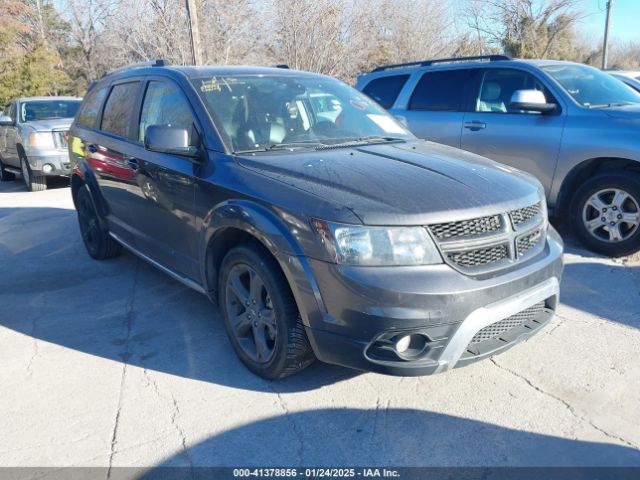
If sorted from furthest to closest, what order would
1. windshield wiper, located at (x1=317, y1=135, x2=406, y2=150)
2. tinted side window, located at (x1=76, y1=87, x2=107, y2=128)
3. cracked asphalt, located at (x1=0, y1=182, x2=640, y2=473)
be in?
1. tinted side window, located at (x1=76, y1=87, x2=107, y2=128)
2. windshield wiper, located at (x1=317, y1=135, x2=406, y2=150)
3. cracked asphalt, located at (x1=0, y1=182, x2=640, y2=473)

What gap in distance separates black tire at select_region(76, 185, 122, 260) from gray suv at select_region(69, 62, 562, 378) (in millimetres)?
1218

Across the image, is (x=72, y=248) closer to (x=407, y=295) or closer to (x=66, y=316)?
(x=66, y=316)

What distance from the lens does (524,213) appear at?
3.03m

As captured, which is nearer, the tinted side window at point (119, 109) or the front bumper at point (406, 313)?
the front bumper at point (406, 313)

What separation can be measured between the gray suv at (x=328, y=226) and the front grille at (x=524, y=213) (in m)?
0.01

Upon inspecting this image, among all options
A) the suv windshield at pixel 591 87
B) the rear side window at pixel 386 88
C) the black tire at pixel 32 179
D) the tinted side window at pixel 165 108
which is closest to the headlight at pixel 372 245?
the tinted side window at pixel 165 108

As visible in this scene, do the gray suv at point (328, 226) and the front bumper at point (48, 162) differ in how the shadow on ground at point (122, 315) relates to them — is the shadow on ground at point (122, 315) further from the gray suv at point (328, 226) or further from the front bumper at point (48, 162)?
the front bumper at point (48, 162)

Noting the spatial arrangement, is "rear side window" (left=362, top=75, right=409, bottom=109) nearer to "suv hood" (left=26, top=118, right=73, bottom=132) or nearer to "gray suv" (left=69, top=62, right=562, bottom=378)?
"gray suv" (left=69, top=62, right=562, bottom=378)

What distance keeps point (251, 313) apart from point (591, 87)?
179 inches

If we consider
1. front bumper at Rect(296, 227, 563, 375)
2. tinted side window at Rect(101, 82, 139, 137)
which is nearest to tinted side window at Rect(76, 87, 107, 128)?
tinted side window at Rect(101, 82, 139, 137)

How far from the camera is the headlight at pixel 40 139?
395 inches

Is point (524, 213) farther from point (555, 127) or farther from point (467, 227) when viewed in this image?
point (555, 127)

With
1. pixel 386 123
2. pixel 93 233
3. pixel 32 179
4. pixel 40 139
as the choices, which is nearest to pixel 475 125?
pixel 386 123

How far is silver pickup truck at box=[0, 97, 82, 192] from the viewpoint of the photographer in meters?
10.0
